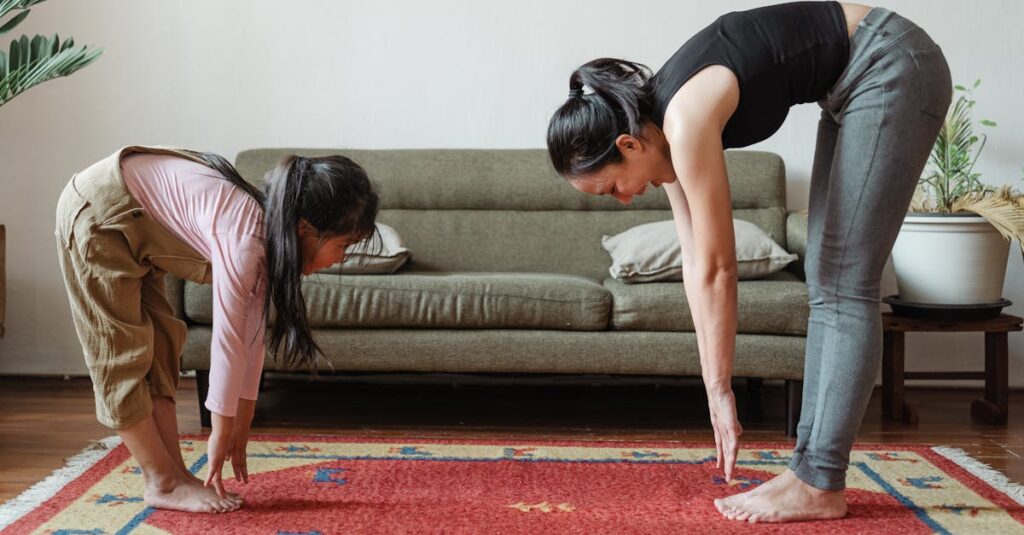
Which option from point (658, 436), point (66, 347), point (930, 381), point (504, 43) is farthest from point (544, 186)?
point (66, 347)

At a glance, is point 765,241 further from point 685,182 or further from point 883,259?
point 685,182

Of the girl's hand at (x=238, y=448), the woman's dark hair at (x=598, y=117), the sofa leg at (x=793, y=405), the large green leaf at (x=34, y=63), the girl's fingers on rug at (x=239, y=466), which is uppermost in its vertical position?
the large green leaf at (x=34, y=63)

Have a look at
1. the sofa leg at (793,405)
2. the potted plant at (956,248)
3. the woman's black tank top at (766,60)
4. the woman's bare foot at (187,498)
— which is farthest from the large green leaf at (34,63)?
the potted plant at (956,248)

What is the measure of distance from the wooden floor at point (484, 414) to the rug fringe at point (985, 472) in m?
0.05

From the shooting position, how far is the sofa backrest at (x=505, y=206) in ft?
9.91

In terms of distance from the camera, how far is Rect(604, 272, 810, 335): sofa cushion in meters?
2.41

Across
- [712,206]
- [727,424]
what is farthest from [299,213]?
[727,424]

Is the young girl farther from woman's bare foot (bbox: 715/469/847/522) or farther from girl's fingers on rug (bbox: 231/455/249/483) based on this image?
woman's bare foot (bbox: 715/469/847/522)

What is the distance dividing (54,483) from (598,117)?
133 centimetres

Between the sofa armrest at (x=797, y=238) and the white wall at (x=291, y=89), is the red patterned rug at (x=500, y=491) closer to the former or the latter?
the sofa armrest at (x=797, y=238)

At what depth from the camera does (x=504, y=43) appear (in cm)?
329

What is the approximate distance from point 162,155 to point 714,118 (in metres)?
0.99

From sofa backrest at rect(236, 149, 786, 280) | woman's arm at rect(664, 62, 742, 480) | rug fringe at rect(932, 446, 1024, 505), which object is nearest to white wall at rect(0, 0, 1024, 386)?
sofa backrest at rect(236, 149, 786, 280)

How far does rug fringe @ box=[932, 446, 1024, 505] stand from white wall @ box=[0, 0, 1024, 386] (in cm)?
103
